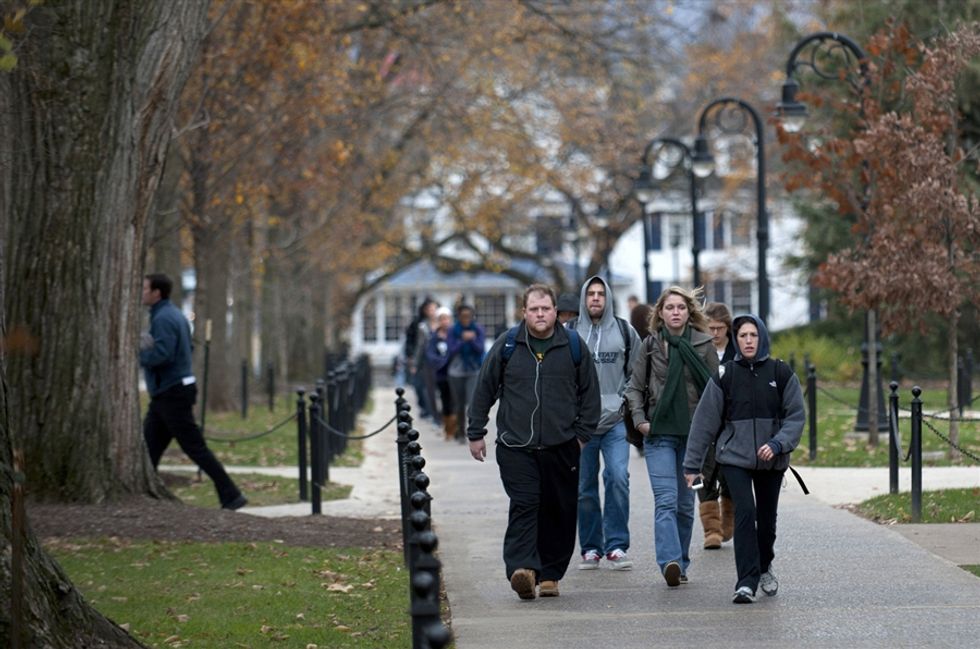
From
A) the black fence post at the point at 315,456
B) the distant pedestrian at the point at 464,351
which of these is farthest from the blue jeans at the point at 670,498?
the distant pedestrian at the point at 464,351

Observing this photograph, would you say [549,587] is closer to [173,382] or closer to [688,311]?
[688,311]

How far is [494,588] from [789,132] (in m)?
11.1

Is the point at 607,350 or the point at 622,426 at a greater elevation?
the point at 607,350

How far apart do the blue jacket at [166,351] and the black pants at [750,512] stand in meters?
6.39

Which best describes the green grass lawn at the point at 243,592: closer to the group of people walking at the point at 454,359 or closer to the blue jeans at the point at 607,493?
the blue jeans at the point at 607,493

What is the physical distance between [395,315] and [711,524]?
68.4 m

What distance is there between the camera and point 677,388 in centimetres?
1065

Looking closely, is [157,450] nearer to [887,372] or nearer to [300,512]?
[300,512]

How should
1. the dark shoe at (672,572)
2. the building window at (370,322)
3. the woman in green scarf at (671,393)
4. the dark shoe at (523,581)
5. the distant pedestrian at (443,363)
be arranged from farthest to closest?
the building window at (370,322) < the distant pedestrian at (443,363) < the woman in green scarf at (671,393) < the dark shoe at (672,572) < the dark shoe at (523,581)

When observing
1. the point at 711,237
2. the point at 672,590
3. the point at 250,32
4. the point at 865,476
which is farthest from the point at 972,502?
the point at 711,237

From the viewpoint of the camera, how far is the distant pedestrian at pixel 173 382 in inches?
578

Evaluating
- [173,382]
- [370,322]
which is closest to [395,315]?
[370,322]

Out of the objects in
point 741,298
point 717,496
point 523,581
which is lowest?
point 523,581

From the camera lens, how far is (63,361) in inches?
508
